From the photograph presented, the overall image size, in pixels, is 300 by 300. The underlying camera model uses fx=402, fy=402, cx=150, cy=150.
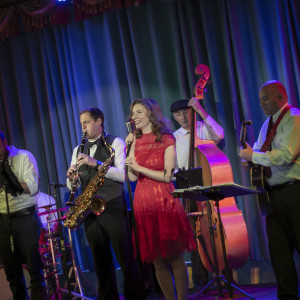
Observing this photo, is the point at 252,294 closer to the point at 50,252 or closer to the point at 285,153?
the point at 285,153

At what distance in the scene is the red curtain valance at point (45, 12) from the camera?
496 cm

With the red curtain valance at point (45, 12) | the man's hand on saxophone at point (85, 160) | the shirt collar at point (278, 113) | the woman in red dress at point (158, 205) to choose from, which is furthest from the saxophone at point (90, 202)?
the red curtain valance at point (45, 12)

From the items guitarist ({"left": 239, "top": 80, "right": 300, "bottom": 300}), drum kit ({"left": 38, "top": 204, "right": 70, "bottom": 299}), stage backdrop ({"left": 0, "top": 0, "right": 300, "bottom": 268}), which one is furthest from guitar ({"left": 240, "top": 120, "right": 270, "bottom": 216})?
drum kit ({"left": 38, "top": 204, "right": 70, "bottom": 299})

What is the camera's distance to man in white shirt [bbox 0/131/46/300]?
3863 mm

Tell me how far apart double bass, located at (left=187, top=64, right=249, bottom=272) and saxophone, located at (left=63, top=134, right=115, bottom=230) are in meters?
0.86

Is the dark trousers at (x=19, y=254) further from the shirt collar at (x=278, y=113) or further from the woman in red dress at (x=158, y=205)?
the shirt collar at (x=278, y=113)

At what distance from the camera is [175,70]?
16.0ft

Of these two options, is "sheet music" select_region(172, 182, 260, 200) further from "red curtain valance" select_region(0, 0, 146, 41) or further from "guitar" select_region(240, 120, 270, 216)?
"red curtain valance" select_region(0, 0, 146, 41)

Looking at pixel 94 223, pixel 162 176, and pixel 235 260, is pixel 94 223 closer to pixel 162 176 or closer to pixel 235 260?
pixel 162 176

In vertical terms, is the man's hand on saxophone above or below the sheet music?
above

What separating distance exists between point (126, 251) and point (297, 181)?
1532mm

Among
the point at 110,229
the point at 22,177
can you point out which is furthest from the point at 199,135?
the point at 22,177

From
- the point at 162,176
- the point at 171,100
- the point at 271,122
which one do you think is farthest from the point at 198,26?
the point at 162,176

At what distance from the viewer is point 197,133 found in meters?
4.40
